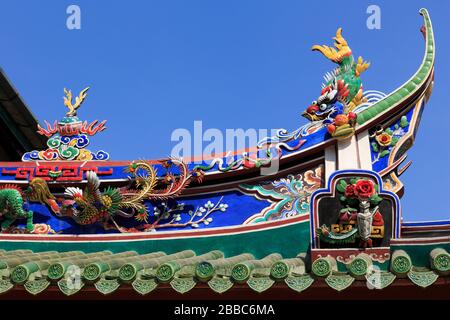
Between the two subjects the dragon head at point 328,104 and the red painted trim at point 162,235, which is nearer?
the red painted trim at point 162,235

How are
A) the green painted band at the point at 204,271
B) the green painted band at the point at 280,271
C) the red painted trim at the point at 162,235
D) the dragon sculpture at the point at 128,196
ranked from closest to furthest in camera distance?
1. the green painted band at the point at 280,271
2. the green painted band at the point at 204,271
3. the red painted trim at the point at 162,235
4. the dragon sculpture at the point at 128,196

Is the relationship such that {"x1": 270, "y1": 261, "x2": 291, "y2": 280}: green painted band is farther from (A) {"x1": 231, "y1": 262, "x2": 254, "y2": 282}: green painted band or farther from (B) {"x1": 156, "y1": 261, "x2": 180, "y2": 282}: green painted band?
(B) {"x1": 156, "y1": 261, "x2": 180, "y2": 282}: green painted band

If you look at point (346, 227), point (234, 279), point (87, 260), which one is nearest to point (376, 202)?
point (346, 227)

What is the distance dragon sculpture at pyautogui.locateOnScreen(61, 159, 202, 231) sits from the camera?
730 cm

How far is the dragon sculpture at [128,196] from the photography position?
7.30 m

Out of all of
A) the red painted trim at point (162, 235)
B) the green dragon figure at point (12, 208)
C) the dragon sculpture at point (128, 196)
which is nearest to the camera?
the red painted trim at point (162, 235)

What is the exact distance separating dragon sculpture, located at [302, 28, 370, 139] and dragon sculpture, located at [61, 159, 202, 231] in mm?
1587

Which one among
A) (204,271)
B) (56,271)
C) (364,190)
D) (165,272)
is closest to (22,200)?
(56,271)

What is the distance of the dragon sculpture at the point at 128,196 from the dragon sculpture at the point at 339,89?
5.21 ft

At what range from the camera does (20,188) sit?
7.61 metres

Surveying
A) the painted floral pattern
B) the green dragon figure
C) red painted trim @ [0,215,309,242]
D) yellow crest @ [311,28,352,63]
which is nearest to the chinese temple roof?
red painted trim @ [0,215,309,242]

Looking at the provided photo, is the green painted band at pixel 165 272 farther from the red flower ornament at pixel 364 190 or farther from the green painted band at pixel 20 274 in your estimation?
the red flower ornament at pixel 364 190

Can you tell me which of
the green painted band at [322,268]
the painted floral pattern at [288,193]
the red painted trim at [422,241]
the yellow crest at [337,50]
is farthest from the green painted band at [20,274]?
the yellow crest at [337,50]

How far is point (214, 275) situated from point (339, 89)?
3144 millimetres
